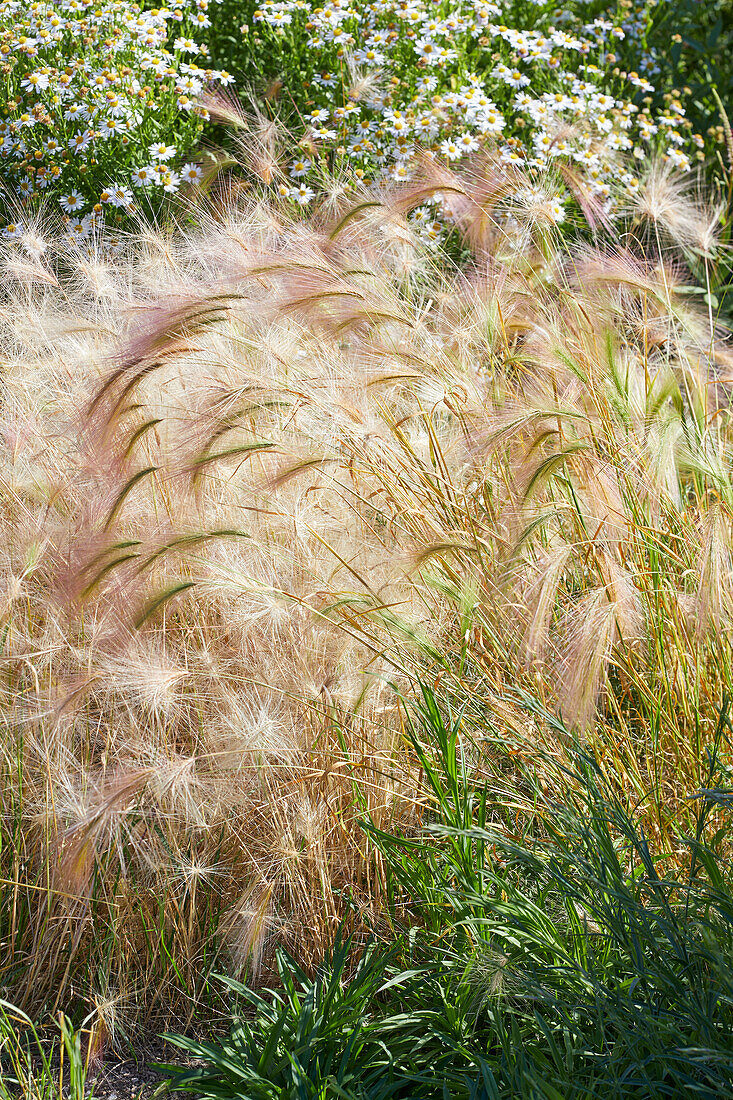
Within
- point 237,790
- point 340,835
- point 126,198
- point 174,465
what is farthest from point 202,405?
point 126,198

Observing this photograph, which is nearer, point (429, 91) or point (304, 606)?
point (304, 606)

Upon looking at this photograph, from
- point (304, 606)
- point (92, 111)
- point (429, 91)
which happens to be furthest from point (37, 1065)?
point (429, 91)

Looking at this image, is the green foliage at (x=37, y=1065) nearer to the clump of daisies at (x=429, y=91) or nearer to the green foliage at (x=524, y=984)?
the green foliage at (x=524, y=984)

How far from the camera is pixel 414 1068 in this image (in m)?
1.61

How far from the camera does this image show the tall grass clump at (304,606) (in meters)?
1.80

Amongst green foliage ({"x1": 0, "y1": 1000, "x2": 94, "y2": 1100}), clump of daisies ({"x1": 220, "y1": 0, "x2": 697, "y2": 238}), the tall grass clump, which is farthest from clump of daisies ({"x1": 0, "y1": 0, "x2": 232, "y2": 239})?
green foliage ({"x1": 0, "y1": 1000, "x2": 94, "y2": 1100})

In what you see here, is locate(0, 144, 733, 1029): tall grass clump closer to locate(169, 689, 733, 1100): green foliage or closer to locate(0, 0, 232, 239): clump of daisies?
locate(169, 689, 733, 1100): green foliage

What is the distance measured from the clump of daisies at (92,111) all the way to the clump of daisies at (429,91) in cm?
41

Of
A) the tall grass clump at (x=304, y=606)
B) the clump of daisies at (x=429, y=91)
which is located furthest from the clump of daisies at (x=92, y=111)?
the tall grass clump at (x=304, y=606)

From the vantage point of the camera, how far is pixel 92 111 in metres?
3.69

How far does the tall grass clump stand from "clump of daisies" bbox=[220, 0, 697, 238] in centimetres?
155

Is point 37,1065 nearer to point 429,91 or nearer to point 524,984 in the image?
point 524,984

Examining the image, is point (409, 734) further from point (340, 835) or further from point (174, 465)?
point (174, 465)

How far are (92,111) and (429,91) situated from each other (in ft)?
4.38
